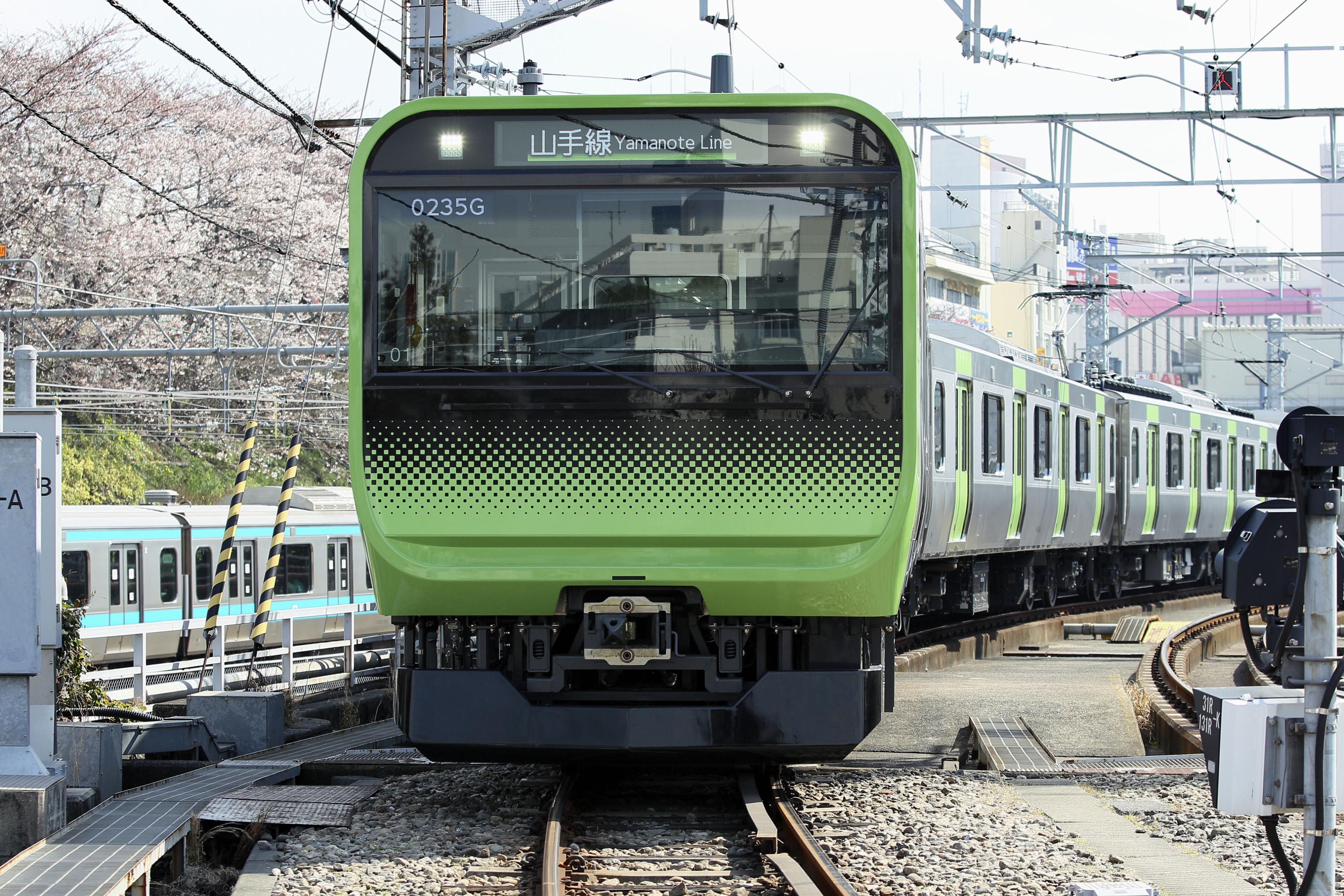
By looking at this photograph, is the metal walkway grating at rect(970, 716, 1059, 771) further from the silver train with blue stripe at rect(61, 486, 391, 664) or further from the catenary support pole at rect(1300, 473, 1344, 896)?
the silver train with blue stripe at rect(61, 486, 391, 664)

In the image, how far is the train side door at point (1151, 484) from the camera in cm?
2284

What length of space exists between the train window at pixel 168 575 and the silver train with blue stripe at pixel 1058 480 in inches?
362

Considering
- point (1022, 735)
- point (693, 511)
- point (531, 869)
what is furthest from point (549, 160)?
point (1022, 735)

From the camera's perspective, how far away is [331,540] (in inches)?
903

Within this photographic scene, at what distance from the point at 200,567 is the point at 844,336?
14.9 metres

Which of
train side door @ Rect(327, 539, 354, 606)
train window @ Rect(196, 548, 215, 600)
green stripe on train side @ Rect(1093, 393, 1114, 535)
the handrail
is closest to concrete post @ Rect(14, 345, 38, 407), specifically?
the handrail

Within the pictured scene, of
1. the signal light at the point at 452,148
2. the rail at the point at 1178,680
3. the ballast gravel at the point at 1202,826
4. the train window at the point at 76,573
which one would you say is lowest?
the rail at the point at 1178,680

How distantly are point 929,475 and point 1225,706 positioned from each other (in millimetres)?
4957

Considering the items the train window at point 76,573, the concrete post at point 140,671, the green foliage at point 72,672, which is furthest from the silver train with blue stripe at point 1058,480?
the train window at point 76,573

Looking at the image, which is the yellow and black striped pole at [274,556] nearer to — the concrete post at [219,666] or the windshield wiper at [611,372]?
the concrete post at [219,666]

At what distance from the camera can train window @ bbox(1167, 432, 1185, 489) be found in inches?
942

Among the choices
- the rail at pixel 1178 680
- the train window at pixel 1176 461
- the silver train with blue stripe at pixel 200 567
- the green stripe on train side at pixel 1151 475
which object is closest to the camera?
the rail at pixel 1178 680

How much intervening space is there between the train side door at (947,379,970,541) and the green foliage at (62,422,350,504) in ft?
56.1

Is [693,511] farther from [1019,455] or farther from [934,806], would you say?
[1019,455]
